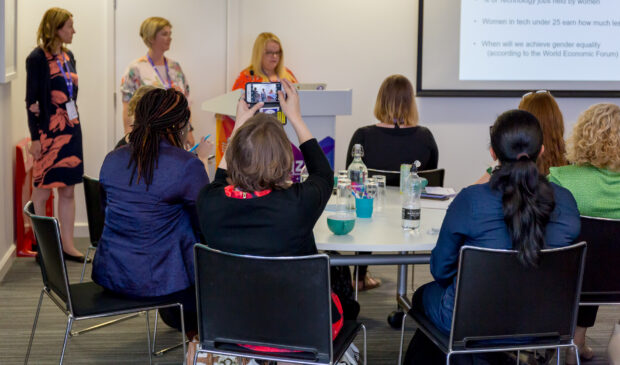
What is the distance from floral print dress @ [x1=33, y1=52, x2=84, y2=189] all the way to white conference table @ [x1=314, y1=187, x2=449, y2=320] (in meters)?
2.39

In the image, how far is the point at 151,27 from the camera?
5449 mm

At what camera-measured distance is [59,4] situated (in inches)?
227

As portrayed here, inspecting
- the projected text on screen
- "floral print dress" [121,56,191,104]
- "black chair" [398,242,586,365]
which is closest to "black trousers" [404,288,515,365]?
"black chair" [398,242,586,365]

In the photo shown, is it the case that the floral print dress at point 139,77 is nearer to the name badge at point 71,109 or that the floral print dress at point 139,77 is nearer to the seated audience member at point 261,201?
the name badge at point 71,109

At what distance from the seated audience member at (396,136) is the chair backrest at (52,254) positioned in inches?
77.5

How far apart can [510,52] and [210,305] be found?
450cm

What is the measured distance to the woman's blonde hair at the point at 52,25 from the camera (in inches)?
195

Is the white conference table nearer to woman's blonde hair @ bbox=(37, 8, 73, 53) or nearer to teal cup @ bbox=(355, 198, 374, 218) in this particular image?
teal cup @ bbox=(355, 198, 374, 218)

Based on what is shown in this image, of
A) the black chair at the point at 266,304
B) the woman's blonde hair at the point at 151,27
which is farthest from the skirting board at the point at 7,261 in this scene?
the black chair at the point at 266,304

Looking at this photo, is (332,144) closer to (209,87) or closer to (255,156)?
(255,156)

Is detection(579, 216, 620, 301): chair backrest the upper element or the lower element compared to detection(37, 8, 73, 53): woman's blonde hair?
lower

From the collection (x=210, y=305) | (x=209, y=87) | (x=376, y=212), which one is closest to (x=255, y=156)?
(x=210, y=305)

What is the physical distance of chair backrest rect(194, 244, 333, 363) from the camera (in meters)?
2.30

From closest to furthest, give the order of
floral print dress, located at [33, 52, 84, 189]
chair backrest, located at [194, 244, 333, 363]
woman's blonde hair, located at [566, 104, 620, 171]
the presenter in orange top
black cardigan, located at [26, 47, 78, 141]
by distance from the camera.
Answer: chair backrest, located at [194, 244, 333, 363] < woman's blonde hair, located at [566, 104, 620, 171] < black cardigan, located at [26, 47, 78, 141] < floral print dress, located at [33, 52, 84, 189] < the presenter in orange top
